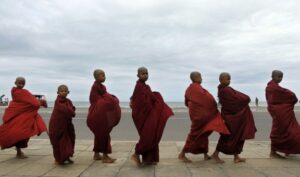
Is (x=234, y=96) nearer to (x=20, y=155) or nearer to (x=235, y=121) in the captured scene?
(x=235, y=121)

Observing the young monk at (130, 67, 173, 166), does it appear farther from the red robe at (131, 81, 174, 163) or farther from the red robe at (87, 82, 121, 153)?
the red robe at (87, 82, 121, 153)

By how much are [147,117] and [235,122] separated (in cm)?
177

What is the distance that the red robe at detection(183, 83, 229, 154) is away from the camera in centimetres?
831

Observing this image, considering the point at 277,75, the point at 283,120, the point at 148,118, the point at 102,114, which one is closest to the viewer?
the point at 148,118

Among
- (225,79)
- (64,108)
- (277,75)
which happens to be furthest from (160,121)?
(277,75)

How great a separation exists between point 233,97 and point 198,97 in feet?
2.20

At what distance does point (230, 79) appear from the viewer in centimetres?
859

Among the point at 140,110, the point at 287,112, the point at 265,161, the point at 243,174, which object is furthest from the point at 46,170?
the point at 287,112

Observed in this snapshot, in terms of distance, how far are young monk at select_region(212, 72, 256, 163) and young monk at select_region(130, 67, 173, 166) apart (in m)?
1.26

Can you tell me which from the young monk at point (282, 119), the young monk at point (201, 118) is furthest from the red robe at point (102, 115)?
the young monk at point (282, 119)

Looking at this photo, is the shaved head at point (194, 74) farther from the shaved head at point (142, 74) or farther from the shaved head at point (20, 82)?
the shaved head at point (20, 82)

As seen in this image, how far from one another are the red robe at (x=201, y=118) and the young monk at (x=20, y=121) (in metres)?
3.21

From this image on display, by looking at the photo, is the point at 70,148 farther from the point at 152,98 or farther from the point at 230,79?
the point at 230,79

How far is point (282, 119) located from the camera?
880cm
